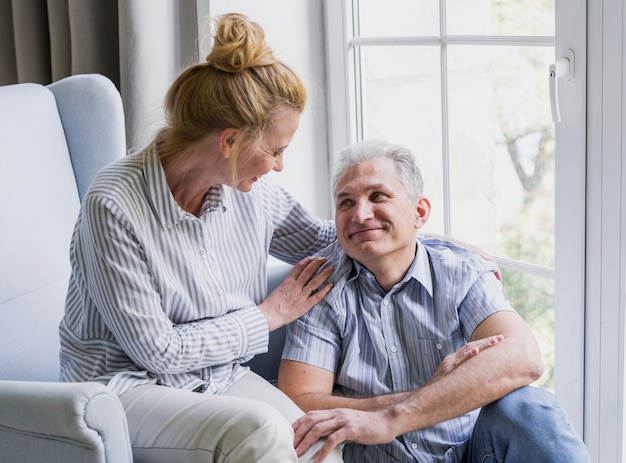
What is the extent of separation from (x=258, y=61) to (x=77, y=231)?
1.53 ft

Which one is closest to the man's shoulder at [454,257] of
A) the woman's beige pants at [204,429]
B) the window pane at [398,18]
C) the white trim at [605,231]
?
the white trim at [605,231]

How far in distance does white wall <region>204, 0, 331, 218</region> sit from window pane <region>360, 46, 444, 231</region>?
0.15 m

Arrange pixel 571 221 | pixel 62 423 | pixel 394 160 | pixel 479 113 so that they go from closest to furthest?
pixel 62 423 → pixel 394 160 → pixel 571 221 → pixel 479 113

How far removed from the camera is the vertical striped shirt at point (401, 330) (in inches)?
70.6

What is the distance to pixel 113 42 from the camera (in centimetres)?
264

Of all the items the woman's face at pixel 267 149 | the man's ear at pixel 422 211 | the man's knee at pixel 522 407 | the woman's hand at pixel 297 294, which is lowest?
the man's knee at pixel 522 407

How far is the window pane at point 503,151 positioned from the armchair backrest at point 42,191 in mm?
845

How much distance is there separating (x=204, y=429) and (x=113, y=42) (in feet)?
4.90

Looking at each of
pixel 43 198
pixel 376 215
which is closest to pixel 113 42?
pixel 43 198

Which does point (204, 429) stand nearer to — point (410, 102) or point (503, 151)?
point (503, 151)

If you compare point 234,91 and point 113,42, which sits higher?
point 113,42

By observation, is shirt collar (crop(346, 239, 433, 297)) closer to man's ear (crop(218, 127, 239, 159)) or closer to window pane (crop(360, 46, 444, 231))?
man's ear (crop(218, 127, 239, 159))

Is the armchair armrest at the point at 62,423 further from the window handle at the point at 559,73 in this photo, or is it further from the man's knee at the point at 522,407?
the window handle at the point at 559,73

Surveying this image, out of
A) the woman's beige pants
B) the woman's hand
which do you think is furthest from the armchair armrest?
the woman's hand
